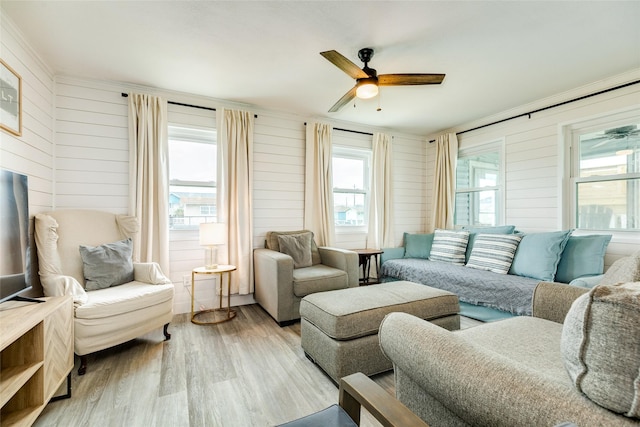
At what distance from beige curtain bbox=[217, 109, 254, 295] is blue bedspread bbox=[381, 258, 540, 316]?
2004mm

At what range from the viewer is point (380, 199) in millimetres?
4414

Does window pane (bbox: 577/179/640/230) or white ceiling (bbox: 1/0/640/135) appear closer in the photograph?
white ceiling (bbox: 1/0/640/135)

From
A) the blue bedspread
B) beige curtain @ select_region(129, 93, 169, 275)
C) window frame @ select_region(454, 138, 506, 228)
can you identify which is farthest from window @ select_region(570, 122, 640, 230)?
beige curtain @ select_region(129, 93, 169, 275)

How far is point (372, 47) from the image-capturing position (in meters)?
2.35

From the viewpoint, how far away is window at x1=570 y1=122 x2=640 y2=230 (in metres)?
2.80

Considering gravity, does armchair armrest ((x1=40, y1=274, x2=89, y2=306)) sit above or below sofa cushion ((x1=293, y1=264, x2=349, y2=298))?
above

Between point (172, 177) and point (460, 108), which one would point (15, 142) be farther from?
point (460, 108)

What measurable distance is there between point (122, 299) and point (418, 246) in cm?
359

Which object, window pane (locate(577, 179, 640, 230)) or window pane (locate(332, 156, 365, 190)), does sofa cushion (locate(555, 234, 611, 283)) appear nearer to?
window pane (locate(577, 179, 640, 230))

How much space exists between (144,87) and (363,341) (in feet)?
10.7

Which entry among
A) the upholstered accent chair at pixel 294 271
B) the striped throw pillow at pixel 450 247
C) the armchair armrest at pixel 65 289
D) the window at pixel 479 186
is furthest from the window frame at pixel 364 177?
the armchair armrest at pixel 65 289

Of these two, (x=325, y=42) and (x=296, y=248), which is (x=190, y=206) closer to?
(x=296, y=248)

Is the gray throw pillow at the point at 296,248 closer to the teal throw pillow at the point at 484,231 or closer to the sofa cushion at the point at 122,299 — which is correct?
the sofa cushion at the point at 122,299

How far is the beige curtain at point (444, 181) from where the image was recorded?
4371mm
